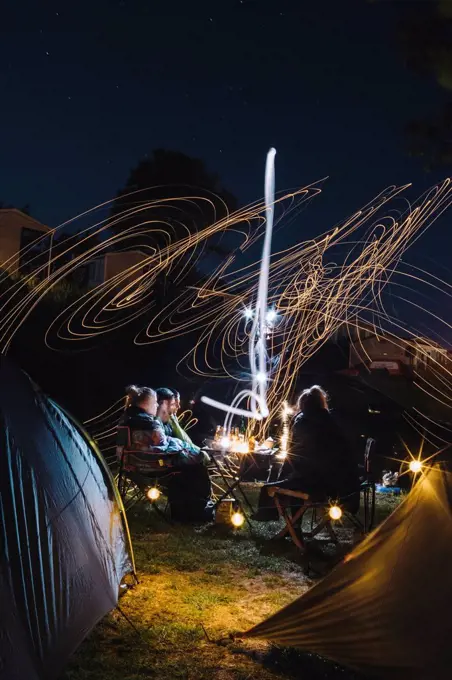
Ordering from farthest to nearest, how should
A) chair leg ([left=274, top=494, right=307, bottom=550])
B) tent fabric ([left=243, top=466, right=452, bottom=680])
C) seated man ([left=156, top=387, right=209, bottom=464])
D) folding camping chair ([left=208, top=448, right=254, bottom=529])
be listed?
1. seated man ([left=156, top=387, right=209, bottom=464])
2. folding camping chair ([left=208, top=448, right=254, bottom=529])
3. chair leg ([left=274, top=494, right=307, bottom=550])
4. tent fabric ([left=243, top=466, right=452, bottom=680])

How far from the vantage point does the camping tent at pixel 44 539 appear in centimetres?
346

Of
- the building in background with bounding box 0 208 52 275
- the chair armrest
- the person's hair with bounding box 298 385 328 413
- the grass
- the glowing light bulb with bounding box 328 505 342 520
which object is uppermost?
the building in background with bounding box 0 208 52 275

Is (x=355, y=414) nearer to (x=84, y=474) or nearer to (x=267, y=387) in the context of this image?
(x=267, y=387)

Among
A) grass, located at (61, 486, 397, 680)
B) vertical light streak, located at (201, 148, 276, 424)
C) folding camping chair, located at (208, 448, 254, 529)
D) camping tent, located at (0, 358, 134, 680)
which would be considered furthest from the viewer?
vertical light streak, located at (201, 148, 276, 424)

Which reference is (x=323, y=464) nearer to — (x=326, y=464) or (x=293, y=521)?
(x=326, y=464)

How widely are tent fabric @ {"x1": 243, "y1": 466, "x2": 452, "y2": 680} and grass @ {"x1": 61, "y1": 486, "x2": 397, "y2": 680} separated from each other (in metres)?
0.25

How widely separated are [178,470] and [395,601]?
14.8 ft

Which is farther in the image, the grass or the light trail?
the light trail

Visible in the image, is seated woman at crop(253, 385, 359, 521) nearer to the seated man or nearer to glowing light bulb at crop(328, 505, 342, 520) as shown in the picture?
glowing light bulb at crop(328, 505, 342, 520)

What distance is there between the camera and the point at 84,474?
15.3 feet

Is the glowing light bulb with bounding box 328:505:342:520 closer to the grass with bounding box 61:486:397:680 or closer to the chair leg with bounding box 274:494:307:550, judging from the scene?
the chair leg with bounding box 274:494:307:550

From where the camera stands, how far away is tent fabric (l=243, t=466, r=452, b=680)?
10.8ft

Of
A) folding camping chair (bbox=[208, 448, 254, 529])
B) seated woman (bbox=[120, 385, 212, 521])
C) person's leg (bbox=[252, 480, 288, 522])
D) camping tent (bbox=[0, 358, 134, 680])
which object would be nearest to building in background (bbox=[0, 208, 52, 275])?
folding camping chair (bbox=[208, 448, 254, 529])

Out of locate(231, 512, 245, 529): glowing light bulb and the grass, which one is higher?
locate(231, 512, 245, 529): glowing light bulb
